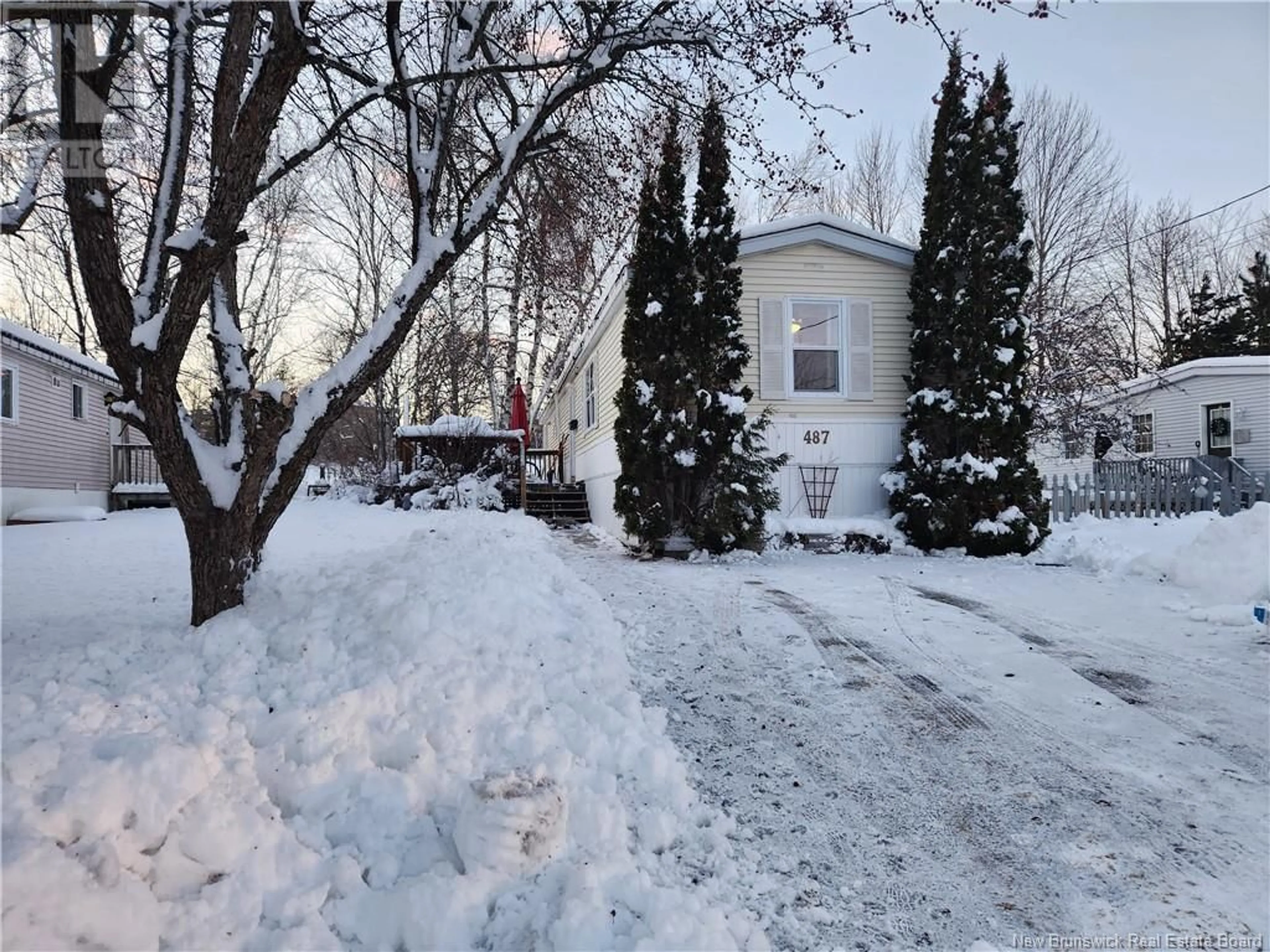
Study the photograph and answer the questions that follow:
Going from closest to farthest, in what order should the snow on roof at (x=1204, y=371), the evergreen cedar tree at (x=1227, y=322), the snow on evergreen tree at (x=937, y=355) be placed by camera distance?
the snow on evergreen tree at (x=937, y=355)
the snow on roof at (x=1204, y=371)
the evergreen cedar tree at (x=1227, y=322)

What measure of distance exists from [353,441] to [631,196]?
18.0 metres

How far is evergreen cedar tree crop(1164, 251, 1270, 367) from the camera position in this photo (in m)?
22.6

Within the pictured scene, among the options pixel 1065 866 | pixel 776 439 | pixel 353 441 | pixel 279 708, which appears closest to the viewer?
pixel 1065 866

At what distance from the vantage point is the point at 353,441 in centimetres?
2181

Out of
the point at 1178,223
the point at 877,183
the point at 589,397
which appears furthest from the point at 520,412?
the point at 1178,223

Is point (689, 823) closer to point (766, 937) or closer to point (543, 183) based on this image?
point (766, 937)

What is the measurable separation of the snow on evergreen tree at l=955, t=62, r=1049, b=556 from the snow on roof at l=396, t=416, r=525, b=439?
8114 mm

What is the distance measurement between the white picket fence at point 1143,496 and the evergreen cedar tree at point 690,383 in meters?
6.53

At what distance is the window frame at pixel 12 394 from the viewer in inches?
443

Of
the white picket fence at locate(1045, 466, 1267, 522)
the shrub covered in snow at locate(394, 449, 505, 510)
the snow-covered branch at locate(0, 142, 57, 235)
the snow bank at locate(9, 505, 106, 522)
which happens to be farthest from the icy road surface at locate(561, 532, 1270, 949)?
the snow bank at locate(9, 505, 106, 522)

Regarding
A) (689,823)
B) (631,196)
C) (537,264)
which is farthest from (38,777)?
(631,196)

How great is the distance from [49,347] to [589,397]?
10.1 meters

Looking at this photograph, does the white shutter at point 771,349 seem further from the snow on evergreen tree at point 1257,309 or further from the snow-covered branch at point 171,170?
the snow on evergreen tree at point 1257,309

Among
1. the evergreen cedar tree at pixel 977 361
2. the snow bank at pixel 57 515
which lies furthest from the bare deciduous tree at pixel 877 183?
the snow bank at pixel 57 515
